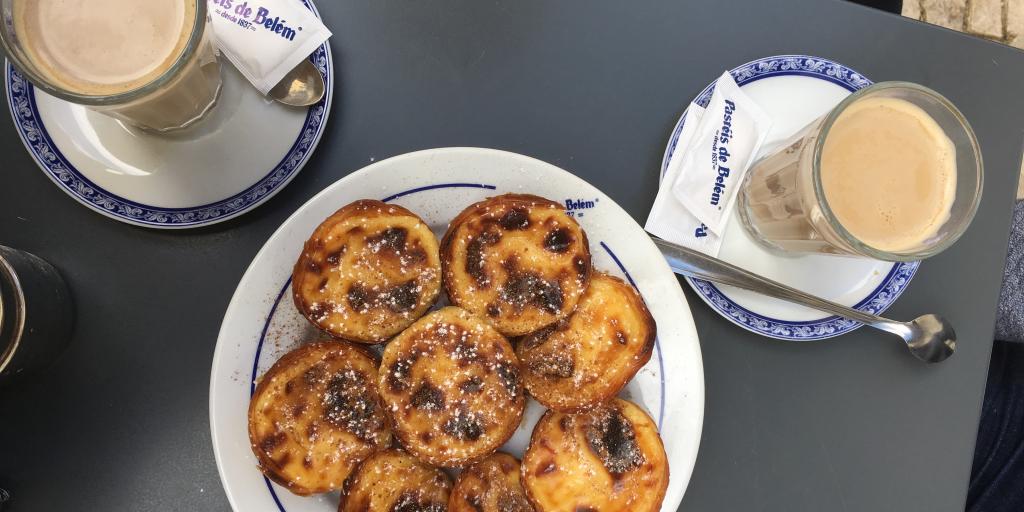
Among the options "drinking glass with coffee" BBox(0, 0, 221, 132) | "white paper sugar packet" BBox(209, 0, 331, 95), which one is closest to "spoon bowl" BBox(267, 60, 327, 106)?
"white paper sugar packet" BBox(209, 0, 331, 95)

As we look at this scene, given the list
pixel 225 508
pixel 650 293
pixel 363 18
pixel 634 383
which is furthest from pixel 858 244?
pixel 225 508

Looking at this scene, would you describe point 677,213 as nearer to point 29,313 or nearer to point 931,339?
point 931,339

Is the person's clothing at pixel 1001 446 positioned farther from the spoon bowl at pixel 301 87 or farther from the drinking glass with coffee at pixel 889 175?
the spoon bowl at pixel 301 87

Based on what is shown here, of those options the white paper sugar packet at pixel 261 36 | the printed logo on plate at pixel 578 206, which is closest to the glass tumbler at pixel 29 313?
the white paper sugar packet at pixel 261 36

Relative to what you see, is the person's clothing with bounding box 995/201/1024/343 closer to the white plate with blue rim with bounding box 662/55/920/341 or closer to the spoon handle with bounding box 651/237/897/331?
the white plate with blue rim with bounding box 662/55/920/341

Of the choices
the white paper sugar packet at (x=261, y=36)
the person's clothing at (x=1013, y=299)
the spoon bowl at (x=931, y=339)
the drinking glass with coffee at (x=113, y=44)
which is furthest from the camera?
the person's clothing at (x=1013, y=299)

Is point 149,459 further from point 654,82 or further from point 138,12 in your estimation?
point 654,82
